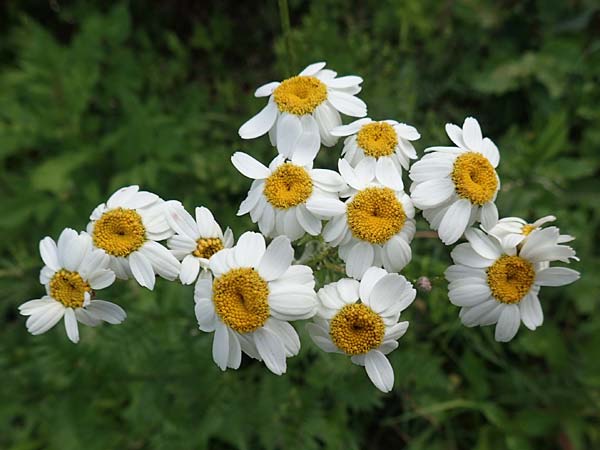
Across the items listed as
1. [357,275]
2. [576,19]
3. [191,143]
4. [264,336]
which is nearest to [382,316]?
[357,275]

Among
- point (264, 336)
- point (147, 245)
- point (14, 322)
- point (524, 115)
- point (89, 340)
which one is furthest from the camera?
point (524, 115)

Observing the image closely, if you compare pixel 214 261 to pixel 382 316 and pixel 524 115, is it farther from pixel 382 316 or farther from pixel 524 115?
pixel 524 115

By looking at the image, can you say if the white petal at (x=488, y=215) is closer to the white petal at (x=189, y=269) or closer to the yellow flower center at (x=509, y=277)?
the yellow flower center at (x=509, y=277)

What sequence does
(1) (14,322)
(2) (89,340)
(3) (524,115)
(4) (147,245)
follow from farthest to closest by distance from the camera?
1. (3) (524,115)
2. (1) (14,322)
3. (2) (89,340)
4. (4) (147,245)

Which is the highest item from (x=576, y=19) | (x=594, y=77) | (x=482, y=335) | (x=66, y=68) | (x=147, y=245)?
(x=147, y=245)

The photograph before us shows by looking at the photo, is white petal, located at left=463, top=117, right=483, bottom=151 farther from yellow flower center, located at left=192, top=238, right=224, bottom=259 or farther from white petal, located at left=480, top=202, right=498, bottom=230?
yellow flower center, located at left=192, top=238, right=224, bottom=259

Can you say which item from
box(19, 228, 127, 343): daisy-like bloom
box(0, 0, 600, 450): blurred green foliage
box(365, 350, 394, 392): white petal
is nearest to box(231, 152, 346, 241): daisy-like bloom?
box(365, 350, 394, 392): white petal

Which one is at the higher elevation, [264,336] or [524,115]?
[264,336]
